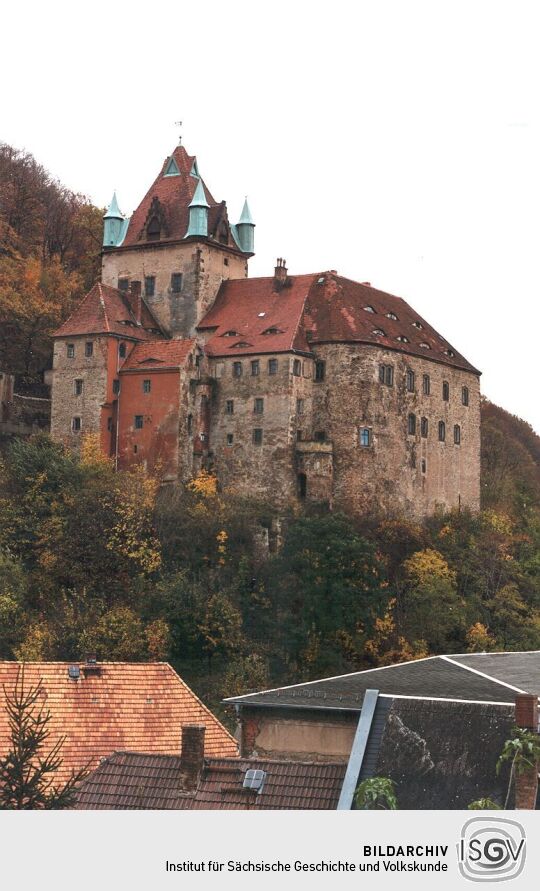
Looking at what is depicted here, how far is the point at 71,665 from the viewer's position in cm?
4378

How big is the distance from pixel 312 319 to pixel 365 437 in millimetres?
6078

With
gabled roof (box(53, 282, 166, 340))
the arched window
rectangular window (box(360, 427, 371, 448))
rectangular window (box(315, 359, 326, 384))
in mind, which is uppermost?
the arched window

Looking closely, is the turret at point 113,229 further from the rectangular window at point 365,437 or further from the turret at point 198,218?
the rectangular window at point 365,437

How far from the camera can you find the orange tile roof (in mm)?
41969

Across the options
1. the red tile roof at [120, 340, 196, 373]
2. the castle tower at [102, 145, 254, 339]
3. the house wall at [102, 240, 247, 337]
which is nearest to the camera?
the red tile roof at [120, 340, 196, 373]

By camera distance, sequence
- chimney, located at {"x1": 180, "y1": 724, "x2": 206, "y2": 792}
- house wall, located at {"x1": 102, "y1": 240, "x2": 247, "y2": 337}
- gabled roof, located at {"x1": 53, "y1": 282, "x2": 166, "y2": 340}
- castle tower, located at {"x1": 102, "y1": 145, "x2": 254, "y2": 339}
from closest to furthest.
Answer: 1. chimney, located at {"x1": 180, "y1": 724, "x2": 206, "y2": 792}
2. gabled roof, located at {"x1": 53, "y1": 282, "x2": 166, "y2": 340}
3. house wall, located at {"x1": 102, "y1": 240, "x2": 247, "y2": 337}
4. castle tower, located at {"x1": 102, "y1": 145, "x2": 254, "y2": 339}

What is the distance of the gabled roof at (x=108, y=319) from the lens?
81.9m

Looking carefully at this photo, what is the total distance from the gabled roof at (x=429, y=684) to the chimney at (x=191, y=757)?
489 centimetres

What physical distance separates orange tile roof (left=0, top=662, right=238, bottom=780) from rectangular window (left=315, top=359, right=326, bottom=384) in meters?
36.2

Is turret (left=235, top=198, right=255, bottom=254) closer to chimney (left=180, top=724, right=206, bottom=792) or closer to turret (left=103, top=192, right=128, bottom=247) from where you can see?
turret (left=103, top=192, right=128, bottom=247)
